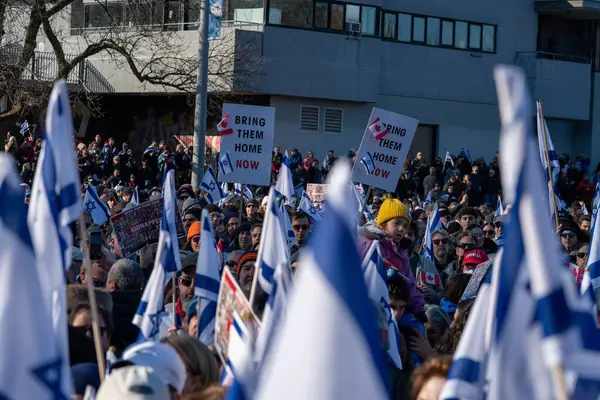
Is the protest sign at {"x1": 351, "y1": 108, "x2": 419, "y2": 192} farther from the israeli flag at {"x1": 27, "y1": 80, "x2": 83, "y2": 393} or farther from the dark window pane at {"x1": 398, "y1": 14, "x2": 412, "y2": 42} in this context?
the dark window pane at {"x1": 398, "y1": 14, "x2": 412, "y2": 42}

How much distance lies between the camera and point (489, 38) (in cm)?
4534

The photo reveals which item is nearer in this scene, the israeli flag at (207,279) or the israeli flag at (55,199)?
the israeli flag at (55,199)

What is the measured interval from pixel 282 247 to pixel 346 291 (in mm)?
3696

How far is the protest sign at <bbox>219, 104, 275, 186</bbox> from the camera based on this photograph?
17164 mm

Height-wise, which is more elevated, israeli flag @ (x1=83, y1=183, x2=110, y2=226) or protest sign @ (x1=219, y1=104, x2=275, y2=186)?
protest sign @ (x1=219, y1=104, x2=275, y2=186)

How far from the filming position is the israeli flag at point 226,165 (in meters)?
17.2

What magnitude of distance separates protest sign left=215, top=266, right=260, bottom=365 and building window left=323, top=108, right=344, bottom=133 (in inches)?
1398

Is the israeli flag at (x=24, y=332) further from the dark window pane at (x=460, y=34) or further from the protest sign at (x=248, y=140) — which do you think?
the dark window pane at (x=460, y=34)

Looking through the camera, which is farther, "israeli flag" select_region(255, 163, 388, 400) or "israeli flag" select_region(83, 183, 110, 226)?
"israeli flag" select_region(83, 183, 110, 226)

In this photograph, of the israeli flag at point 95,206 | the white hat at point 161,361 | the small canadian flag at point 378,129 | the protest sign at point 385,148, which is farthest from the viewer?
the israeli flag at point 95,206

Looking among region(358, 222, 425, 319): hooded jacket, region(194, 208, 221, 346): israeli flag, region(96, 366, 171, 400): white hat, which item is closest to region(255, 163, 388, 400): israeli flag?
region(96, 366, 171, 400): white hat

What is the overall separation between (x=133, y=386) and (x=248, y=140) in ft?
43.0

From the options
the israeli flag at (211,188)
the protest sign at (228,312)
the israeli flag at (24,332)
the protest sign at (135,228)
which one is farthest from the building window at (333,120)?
the israeli flag at (24,332)

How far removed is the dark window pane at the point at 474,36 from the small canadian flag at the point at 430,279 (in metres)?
33.7
